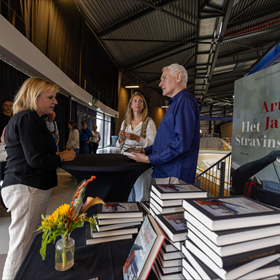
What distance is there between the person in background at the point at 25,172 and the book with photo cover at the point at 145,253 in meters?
0.83

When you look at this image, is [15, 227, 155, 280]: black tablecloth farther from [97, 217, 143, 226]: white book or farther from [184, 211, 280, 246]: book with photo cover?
[184, 211, 280, 246]: book with photo cover

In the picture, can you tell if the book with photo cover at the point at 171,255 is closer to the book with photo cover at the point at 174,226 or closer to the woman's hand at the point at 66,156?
the book with photo cover at the point at 174,226

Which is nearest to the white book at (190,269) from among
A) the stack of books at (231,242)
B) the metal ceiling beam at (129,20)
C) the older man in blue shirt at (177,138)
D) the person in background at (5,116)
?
the stack of books at (231,242)

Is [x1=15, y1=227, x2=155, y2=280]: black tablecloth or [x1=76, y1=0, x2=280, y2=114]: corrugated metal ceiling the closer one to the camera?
[x1=15, y1=227, x2=155, y2=280]: black tablecloth

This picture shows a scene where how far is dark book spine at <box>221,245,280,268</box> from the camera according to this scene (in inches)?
18.7

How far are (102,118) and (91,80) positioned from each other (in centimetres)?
366

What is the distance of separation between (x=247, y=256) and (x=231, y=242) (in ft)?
0.22

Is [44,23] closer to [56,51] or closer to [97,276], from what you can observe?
[56,51]

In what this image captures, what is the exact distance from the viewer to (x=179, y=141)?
1.19 m

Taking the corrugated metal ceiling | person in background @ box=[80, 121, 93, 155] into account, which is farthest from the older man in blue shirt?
person in background @ box=[80, 121, 93, 155]

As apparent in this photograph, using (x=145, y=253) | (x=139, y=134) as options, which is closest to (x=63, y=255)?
(x=145, y=253)

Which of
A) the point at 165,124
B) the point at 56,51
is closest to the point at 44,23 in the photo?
the point at 56,51

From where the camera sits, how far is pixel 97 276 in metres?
0.66

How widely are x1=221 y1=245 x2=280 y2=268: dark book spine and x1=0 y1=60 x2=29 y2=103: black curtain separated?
173 inches
